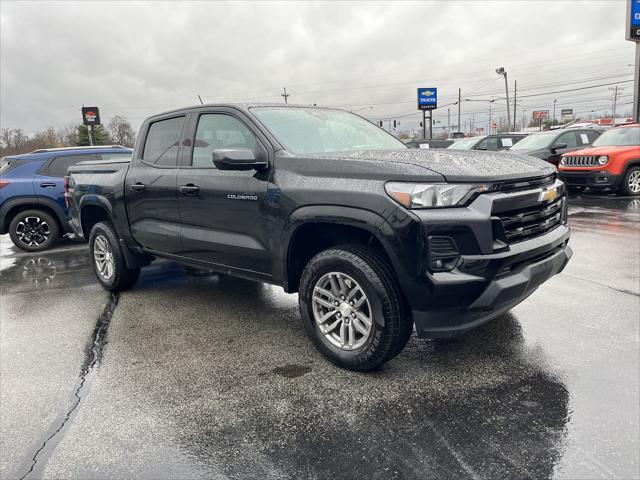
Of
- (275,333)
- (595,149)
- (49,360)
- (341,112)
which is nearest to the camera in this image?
(49,360)

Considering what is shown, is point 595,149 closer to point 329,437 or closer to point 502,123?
point 329,437

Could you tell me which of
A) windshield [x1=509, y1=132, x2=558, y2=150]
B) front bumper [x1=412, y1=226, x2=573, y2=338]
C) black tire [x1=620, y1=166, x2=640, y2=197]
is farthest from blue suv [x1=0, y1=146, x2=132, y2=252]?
black tire [x1=620, y1=166, x2=640, y2=197]

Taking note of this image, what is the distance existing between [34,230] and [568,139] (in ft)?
43.2

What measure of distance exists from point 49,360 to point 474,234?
331cm

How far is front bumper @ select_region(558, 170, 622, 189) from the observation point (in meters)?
10.7

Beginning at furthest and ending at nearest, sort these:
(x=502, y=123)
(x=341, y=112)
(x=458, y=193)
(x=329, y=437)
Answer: (x=502, y=123), (x=341, y=112), (x=458, y=193), (x=329, y=437)

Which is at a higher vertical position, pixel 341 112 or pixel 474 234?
pixel 341 112

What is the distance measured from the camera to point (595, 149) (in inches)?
436

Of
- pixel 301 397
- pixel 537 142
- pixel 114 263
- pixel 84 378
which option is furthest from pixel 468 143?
pixel 84 378

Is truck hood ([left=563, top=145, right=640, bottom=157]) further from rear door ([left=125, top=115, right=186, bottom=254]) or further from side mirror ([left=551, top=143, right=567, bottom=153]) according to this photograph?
rear door ([left=125, top=115, right=186, bottom=254])

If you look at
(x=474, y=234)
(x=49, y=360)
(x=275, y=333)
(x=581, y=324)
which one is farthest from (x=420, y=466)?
(x=49, y=360)

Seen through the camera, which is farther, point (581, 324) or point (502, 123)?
point (502, 123)

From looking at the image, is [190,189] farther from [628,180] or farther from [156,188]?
[628,180]

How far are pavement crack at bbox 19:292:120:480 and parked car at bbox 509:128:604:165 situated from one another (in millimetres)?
11172
